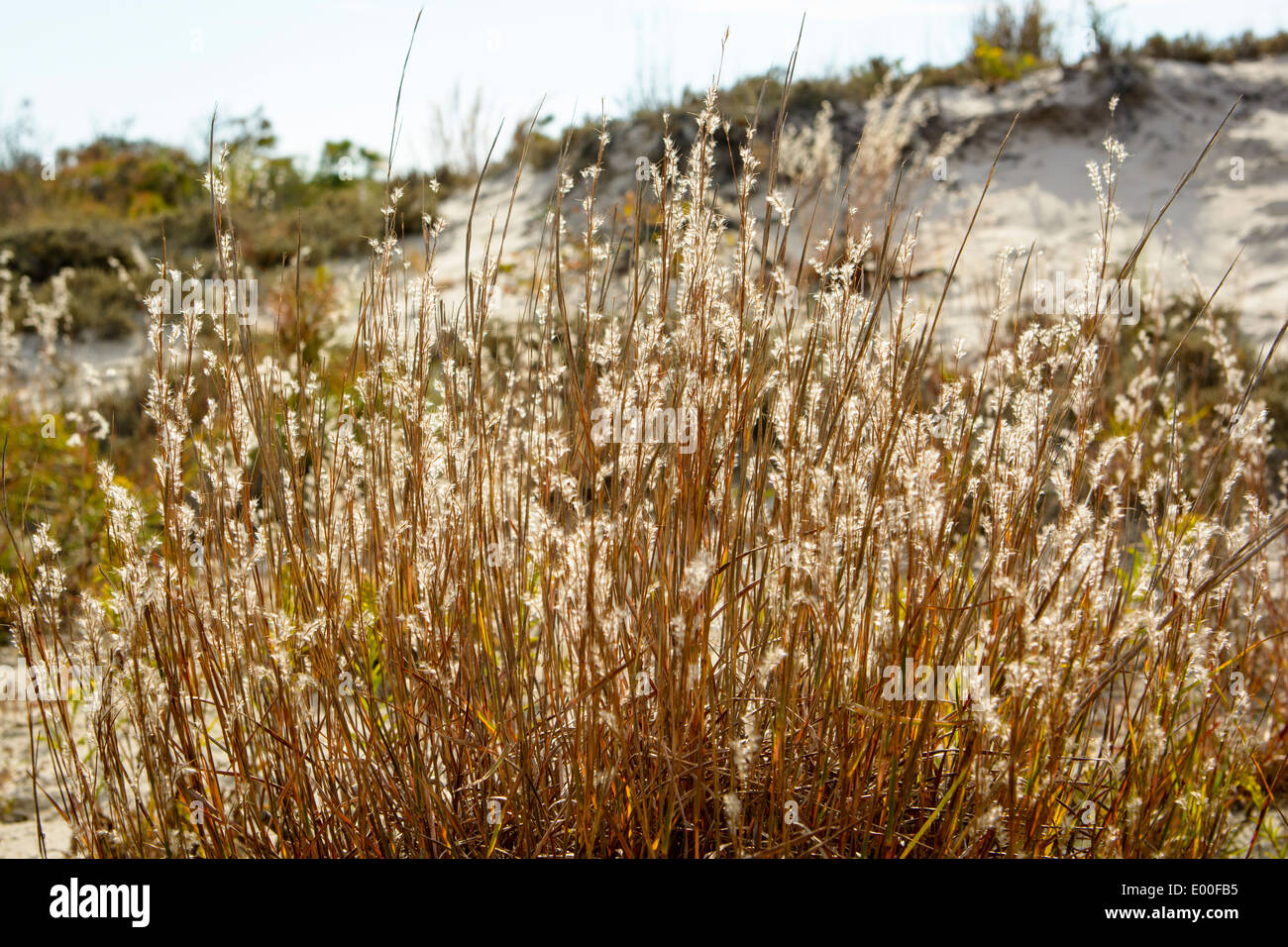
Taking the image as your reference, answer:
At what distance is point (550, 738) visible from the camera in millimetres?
1496

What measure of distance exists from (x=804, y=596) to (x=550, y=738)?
0.51m

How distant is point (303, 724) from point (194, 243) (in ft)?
31.2

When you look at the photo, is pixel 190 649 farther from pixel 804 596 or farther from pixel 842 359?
pixel 842 359

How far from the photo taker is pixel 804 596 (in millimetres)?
1303

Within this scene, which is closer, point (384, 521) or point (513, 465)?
point (384, 521)

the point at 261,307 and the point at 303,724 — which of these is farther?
the point at 261,307
